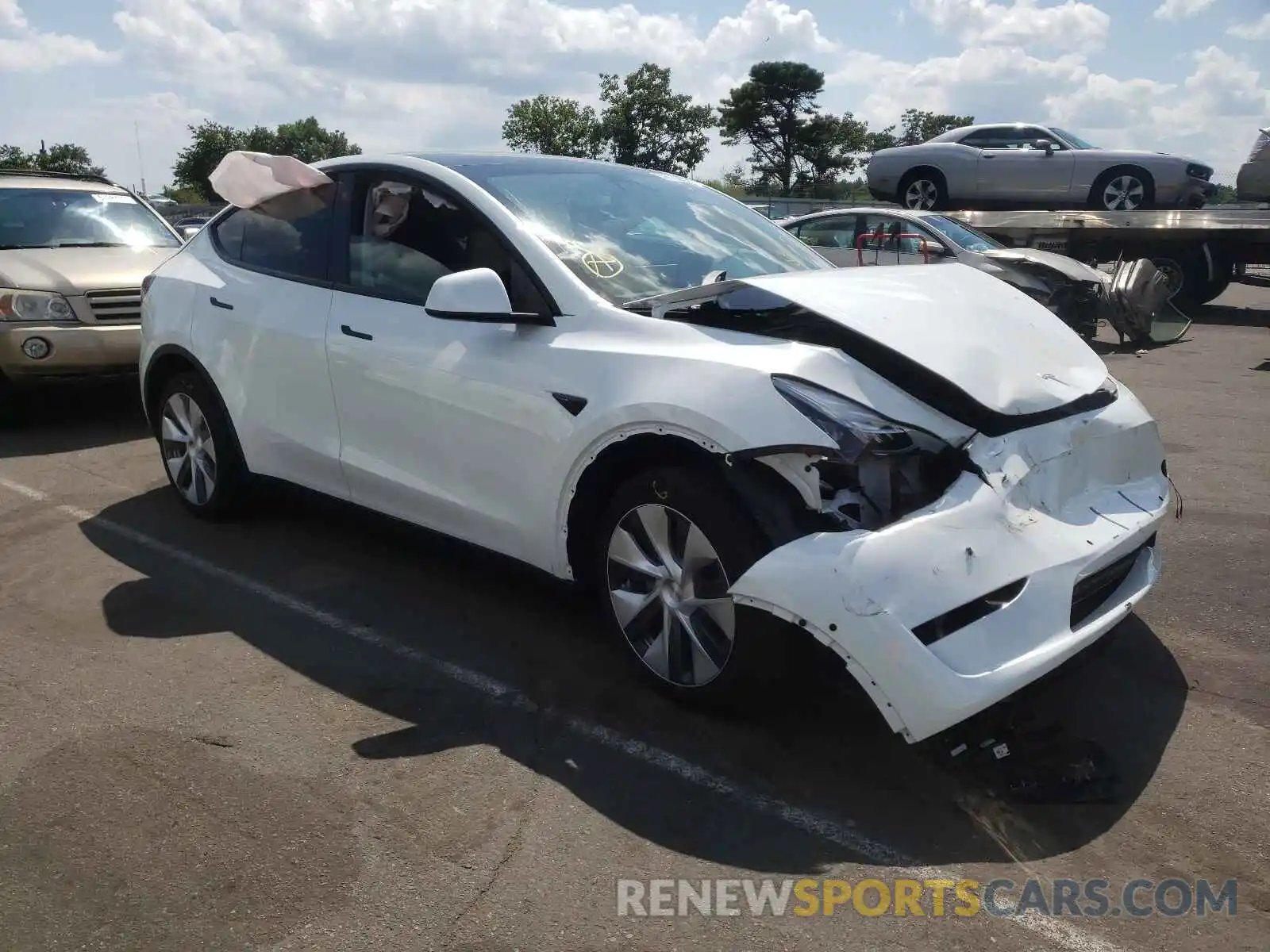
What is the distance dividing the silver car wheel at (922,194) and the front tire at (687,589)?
14843mm

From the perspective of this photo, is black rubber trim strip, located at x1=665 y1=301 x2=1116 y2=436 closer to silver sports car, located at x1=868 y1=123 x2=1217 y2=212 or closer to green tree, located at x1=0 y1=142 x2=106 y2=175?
silver sports car, located at x1=868 y1=123 x2=1217 y2=212

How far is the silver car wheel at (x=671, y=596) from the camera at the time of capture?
3086 millimetres

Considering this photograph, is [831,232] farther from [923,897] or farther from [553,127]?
[553,127]

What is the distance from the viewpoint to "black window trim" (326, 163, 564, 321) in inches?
146

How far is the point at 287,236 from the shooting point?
469 centimetres

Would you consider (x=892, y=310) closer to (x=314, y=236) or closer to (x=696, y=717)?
(x=696, y=717)

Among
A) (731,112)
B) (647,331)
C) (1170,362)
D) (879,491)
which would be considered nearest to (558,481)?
(647,331)

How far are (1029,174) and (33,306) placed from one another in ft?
45.1

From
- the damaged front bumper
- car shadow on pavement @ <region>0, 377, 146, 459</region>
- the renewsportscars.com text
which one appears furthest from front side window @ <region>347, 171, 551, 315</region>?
car shadow on pavement @ <region>0, 377, 146, 459</region>

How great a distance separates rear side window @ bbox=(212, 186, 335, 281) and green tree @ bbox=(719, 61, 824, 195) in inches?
2726

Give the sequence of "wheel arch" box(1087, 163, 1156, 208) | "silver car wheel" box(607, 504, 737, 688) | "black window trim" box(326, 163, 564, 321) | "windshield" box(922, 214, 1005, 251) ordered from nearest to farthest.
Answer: "silver car wheel" box(607, 504, 737, 688)
"black window trim" box(326, 163, 564, 321)
"windshield" box(922, 214, 1005, 251)
"wheel arch" box(1087, 163, 1156, 208)

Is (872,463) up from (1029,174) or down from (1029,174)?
down

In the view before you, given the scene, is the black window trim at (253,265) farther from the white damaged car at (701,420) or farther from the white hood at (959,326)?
the white hood at (959,326)

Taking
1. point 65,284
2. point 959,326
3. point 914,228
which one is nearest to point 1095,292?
point 914,228
